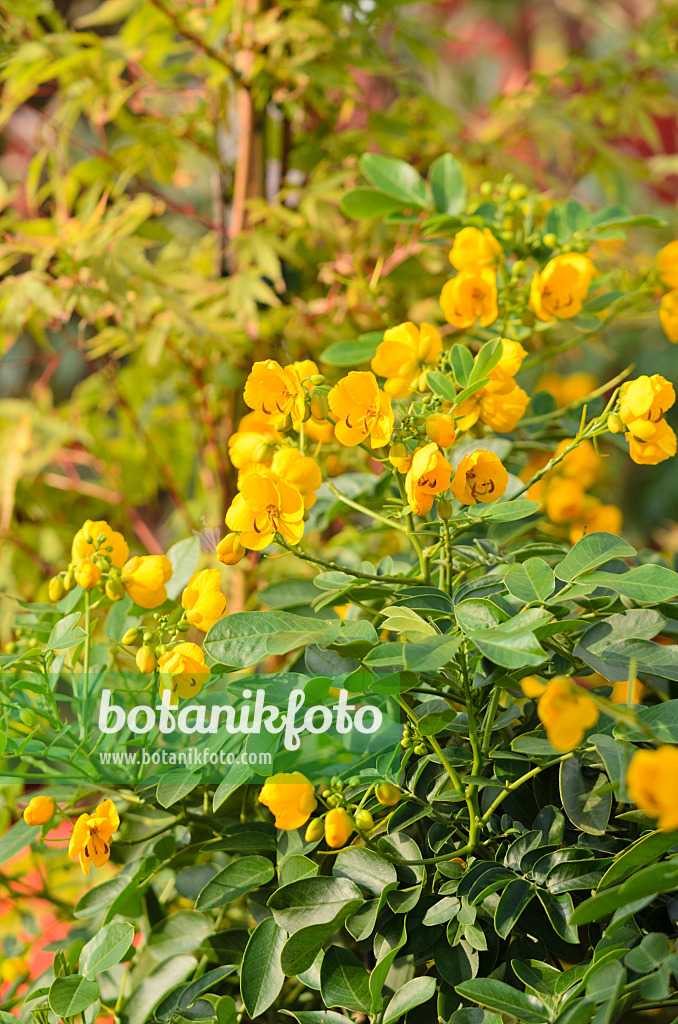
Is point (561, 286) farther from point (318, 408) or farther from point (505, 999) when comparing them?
point (505, 999)

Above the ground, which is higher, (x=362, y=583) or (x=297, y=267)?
(x=297, y=267)

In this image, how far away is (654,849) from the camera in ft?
1.04

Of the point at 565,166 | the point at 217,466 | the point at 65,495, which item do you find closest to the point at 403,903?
the point at 217,466

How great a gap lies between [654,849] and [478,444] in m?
0.29

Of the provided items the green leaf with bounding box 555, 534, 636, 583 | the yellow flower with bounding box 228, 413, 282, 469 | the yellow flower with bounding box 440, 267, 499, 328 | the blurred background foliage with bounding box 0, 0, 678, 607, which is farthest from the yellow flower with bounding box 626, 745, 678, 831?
the blurred background foliage with bounding box 0, 0, 678, 607

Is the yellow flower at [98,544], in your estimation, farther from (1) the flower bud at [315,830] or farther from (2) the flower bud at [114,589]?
(1) the flower bud at [315,830]

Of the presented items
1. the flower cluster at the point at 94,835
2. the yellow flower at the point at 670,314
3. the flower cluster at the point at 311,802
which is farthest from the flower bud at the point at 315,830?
the yellow flower at the point at 670,314

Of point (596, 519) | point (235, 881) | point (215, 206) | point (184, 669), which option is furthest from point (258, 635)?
point (215, 206)

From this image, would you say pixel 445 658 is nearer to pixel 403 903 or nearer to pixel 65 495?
pixel 403 903

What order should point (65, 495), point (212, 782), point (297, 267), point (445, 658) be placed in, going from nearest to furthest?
point (445, 658), point (212, 782), point (297, 267), point (65, 495)

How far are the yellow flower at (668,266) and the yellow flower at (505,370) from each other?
0.25 m

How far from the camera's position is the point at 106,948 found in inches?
15.3

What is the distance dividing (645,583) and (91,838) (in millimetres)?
295

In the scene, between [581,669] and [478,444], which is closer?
[581,669]
